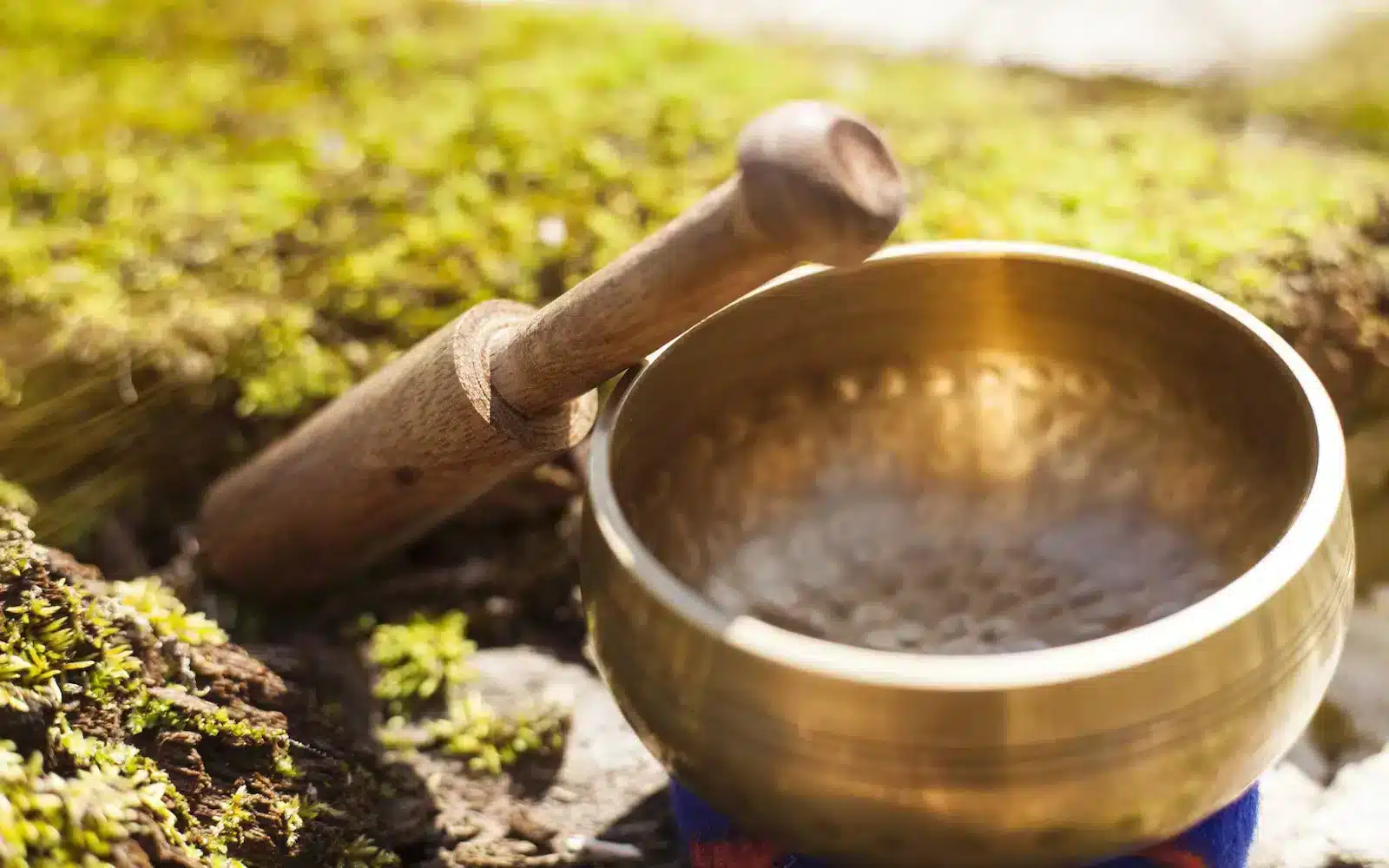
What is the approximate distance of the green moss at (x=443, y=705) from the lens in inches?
60.9

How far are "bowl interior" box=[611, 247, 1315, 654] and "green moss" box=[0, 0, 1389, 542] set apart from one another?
558mm

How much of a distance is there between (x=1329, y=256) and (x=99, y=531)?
186cm

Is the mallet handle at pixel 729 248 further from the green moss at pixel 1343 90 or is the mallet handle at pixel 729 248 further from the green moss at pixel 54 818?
the green moss at pixel 1343 90

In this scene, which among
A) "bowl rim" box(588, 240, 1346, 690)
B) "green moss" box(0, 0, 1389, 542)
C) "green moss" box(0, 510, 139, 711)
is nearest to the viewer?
"bowl rim" box(588, 240, 1346, 690)

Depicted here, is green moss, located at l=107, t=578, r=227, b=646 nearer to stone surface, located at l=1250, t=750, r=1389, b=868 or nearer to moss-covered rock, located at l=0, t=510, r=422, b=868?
moss-covered rock, located at l=0, t=510, r=422, b=868

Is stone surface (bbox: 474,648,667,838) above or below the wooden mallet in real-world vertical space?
below

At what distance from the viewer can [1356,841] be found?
4.37 ft

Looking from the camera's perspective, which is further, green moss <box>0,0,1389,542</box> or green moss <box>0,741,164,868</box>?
green moss <box>0,0,1389,542</box>

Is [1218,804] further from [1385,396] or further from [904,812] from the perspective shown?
[1385,396]

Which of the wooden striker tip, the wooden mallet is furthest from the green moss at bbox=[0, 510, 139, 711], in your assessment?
the wooden striker tip

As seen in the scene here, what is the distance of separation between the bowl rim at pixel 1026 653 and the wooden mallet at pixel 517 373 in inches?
4.5

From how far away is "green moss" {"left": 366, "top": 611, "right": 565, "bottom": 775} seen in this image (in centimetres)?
155

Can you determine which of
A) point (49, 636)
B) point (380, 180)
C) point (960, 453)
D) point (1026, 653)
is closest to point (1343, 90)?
point (960, 453)

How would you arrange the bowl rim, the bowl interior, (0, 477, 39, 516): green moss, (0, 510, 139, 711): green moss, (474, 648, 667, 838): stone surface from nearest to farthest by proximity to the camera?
the bowl rim, (0, 510, 139, 711): green moss, the bowl interior, (474, 648, 667, 838): stone surface, (0, 477, 39, 516): green moss
